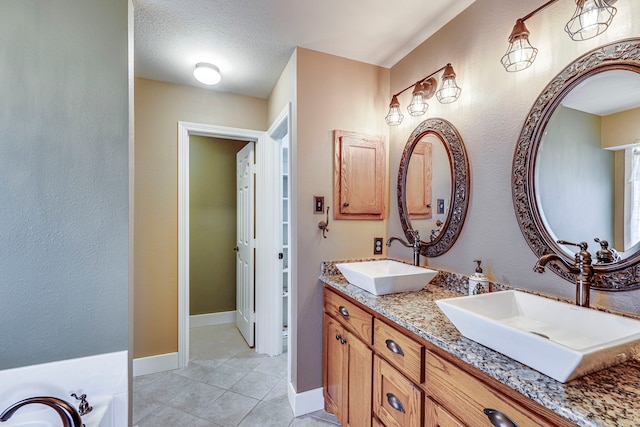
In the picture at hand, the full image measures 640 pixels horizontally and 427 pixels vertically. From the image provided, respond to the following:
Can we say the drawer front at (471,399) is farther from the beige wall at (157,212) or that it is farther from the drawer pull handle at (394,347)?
the beige wall at (157,212)

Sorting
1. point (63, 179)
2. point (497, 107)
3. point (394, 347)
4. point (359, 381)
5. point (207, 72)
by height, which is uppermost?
point (207, 72)

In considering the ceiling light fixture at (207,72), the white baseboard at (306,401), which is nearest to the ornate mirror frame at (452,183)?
the white baseboard at (306,401)

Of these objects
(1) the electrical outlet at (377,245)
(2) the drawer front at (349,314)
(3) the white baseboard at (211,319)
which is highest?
(1) the electrical outlet at (377,245)

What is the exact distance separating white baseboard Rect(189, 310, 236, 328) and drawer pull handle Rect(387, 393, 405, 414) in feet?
8.86

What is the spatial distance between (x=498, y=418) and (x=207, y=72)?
2.49 metres

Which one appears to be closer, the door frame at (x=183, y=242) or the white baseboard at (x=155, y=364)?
the white baseboard at (x=155, y=364)

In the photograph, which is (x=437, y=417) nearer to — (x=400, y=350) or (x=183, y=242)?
(x=400, y=350)

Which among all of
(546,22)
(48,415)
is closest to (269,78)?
(546,22)

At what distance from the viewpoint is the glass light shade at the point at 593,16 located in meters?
0.95

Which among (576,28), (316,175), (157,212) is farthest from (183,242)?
(576,28)

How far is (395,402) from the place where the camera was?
1.20m

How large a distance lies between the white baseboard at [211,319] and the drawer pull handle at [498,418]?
3.20m

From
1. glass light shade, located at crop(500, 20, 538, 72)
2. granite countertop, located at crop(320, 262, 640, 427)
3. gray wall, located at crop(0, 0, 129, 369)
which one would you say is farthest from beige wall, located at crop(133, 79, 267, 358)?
glass light shade, located at crop(500, 20, 538, 72)

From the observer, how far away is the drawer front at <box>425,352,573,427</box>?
2.34 ft
